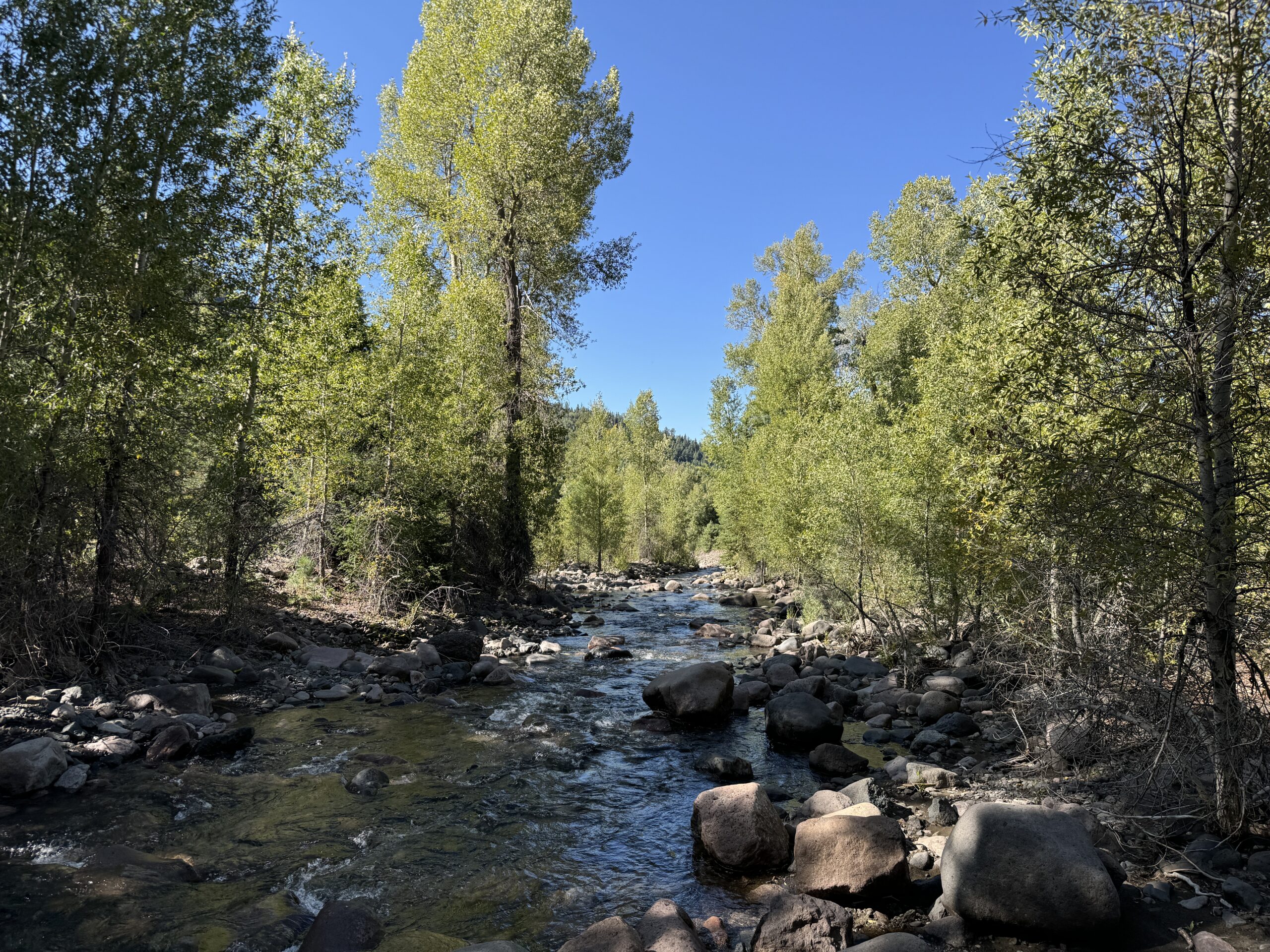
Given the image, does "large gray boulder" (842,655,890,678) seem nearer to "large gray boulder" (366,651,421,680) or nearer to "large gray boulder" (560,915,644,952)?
"large gray boulder" (366,651,421,680)

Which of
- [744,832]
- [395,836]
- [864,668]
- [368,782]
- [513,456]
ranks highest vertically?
[513,456]

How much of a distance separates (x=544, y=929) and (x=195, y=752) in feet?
19.8

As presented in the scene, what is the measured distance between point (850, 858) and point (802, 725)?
4739 mm

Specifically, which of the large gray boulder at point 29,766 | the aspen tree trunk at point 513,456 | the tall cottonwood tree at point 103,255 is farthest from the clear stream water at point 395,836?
the aspen tree trunk at point 513,456

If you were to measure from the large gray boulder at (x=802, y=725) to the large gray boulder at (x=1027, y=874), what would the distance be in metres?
4.90

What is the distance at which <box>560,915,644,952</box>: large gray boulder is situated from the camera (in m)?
5.32

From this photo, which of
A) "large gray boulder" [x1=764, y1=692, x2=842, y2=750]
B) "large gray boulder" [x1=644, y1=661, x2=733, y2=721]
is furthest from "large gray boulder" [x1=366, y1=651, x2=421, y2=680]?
"large gray boulder" [x1=764, y1=692, x2=842, y2=750]

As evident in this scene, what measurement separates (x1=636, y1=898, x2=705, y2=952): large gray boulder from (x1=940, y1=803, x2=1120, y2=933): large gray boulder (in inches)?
94.3

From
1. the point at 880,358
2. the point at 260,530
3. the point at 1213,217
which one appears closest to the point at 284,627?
the point at 260,530

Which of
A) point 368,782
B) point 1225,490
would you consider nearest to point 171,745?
point 368,782

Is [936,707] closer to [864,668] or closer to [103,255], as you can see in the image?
[864,668]

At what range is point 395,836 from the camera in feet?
24.8

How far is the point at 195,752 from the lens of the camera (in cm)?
933

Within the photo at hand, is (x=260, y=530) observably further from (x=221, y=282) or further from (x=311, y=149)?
(x=311, y=149)
